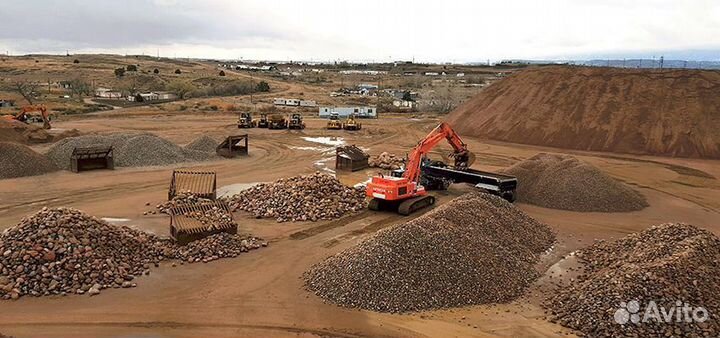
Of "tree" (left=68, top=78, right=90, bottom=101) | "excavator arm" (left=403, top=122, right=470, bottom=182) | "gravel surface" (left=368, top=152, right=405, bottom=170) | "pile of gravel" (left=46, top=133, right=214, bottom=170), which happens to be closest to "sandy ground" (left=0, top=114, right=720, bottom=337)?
"pile of gravel" (left=46, top=133, right=214, bottom=170)

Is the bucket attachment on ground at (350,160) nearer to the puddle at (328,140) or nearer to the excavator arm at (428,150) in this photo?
the excavator arm at (428,150)

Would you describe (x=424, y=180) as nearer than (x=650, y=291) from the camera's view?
No

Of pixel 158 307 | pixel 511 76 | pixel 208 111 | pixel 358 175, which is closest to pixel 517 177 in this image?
pixel 358 175

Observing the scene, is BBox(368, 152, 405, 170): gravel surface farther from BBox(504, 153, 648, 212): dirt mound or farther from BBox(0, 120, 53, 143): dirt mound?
BBox(0, 120, 53, 143): dirt mound

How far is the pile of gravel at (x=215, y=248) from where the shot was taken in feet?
47.6

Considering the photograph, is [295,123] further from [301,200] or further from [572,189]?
[572,189]

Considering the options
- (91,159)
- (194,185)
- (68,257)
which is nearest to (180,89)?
(91,159)

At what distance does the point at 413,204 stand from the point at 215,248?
7352mm

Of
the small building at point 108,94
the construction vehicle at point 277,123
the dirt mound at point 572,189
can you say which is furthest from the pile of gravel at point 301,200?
the small building at point 108,94

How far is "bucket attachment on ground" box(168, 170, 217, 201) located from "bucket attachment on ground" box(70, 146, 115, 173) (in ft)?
26.9

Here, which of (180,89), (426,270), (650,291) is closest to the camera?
(650,291)

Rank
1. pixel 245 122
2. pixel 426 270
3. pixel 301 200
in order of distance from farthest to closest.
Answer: pixel 245 122 → pixel 301 200 → pixel 426 270

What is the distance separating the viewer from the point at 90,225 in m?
13.6

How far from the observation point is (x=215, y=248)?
48.9 feet
